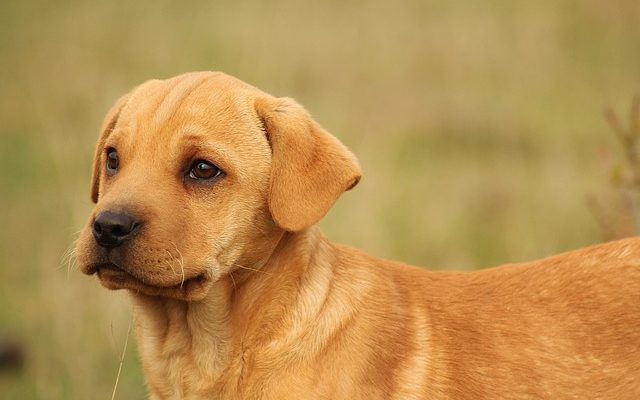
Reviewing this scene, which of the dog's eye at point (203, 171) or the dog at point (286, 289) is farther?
the dog's eye at point (203, 171)

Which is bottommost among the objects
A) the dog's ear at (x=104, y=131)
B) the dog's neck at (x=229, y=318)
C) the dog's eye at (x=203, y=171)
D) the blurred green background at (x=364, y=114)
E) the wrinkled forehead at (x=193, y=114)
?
the blurred green background at (x=364, y=114)

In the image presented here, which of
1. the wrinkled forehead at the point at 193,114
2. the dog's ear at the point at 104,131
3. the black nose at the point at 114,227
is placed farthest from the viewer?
the dog's ear at the point at 104,131

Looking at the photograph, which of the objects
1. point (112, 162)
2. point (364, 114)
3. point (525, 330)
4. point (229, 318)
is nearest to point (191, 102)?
point (112, 162)

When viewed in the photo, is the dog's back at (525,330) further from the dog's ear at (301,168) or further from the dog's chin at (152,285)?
the dog's chin at (152,285)

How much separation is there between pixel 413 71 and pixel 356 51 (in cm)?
81

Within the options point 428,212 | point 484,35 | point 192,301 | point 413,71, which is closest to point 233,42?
point 413,71

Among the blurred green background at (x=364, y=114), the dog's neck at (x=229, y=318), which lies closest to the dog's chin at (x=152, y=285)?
the dog's neck at (x=229, y=318)

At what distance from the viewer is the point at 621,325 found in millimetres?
5512

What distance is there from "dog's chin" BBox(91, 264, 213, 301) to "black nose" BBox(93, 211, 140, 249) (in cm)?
13

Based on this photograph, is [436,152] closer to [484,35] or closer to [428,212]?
[428,212]

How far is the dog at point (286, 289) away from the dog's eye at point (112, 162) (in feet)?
0.04

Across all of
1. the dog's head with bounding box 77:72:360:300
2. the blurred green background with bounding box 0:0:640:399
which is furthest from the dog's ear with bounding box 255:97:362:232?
the blurred green background with bounding box 0:0:640:399

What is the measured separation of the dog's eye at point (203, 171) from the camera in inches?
206

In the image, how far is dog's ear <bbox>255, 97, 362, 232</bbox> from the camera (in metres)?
5.18
